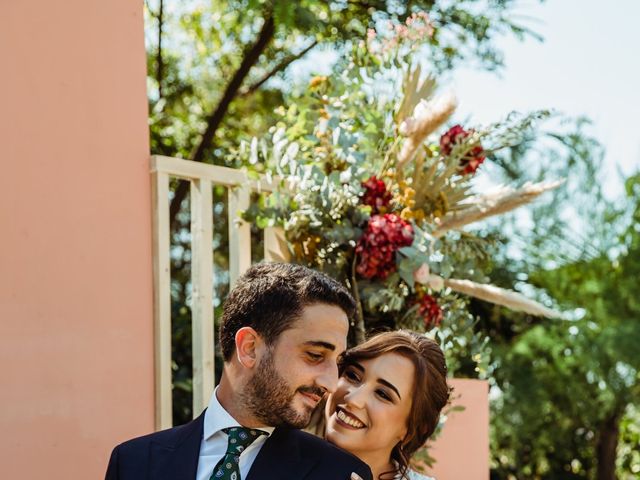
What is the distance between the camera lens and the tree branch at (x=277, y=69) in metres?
7.82

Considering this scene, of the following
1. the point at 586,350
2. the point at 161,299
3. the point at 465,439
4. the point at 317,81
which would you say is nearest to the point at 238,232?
the point at 161,299

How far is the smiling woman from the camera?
2.75 metres

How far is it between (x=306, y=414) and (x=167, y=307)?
4.13 ft

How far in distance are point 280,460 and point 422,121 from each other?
1.54 metres

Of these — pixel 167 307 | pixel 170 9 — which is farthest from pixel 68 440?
pixel 170 9

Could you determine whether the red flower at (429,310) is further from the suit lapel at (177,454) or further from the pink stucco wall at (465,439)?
the suit lapel at (177,454)

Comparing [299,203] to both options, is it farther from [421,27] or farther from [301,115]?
[421,27]

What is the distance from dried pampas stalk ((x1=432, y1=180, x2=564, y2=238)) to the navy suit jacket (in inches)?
57.0

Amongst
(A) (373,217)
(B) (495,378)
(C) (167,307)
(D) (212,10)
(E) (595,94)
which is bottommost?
(B) (495,378)

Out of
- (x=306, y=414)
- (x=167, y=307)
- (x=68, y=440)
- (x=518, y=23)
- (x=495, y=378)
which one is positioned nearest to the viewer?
(x=306, y=414)

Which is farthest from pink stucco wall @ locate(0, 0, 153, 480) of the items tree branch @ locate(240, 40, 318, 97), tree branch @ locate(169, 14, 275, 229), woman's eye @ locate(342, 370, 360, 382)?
tree branch @ locate(240, 40, 318, 97)

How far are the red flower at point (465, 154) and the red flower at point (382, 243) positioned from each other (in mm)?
407

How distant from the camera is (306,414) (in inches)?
88.7

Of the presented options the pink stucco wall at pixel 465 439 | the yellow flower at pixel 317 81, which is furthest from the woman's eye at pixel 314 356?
the pink stucco wall at pixel 465 439
